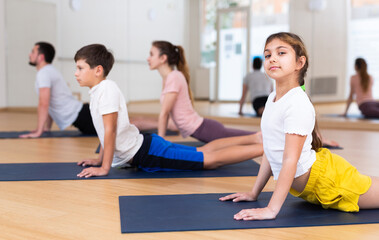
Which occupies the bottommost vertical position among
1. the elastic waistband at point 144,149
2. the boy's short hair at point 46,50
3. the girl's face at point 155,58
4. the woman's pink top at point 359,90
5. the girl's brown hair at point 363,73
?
the elastic waistband at point 144,149

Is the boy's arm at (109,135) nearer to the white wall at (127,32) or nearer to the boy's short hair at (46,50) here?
the boy's short hair at (46,50)

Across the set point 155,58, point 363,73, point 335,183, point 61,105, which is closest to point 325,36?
point 363,73

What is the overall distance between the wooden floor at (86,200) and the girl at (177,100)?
0.62 m

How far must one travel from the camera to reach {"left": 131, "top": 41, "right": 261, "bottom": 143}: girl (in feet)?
10.3

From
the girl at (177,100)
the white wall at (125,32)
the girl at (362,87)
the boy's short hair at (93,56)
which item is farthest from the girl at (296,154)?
the white wall at (125,32)

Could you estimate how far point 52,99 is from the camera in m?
3.90

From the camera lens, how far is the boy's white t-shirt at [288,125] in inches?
59.8

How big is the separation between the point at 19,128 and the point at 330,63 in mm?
A: 3866

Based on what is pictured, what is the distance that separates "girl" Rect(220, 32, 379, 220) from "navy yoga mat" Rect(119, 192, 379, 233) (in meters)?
0.04

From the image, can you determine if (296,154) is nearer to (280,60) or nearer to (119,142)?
(280,60)

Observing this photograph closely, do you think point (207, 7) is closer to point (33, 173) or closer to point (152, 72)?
point (152, 72)

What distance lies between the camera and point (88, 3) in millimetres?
6043

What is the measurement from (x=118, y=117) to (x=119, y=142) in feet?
0.43

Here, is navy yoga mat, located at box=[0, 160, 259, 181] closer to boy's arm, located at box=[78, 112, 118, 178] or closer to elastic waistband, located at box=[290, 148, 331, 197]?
boy's arm, located at box=[78, 112, 118, 178]
